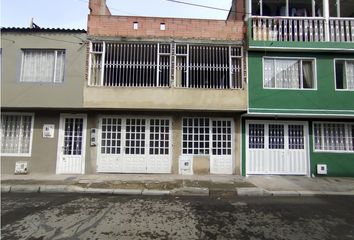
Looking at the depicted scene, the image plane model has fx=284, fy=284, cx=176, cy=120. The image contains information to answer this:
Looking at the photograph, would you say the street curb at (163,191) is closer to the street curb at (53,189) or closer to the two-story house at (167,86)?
the street curb at (53,189)

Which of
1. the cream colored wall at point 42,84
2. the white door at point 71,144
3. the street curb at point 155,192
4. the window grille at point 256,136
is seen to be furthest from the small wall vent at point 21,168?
the window grille at point 256,136

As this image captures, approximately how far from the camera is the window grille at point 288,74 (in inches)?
477

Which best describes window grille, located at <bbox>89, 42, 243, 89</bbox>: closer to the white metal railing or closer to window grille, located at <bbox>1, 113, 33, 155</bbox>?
window grille, located at <bbox>1, 113, 33, 155</bbox>

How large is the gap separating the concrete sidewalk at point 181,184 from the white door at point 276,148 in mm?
527

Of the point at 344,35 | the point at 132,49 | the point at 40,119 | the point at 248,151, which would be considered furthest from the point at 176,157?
the point at 344,35

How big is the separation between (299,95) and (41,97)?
10.6 meters

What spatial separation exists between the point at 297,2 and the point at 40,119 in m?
13.2

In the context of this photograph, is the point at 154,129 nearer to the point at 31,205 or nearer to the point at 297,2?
the point at 31,205

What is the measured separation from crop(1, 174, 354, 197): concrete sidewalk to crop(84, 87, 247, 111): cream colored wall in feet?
9.29

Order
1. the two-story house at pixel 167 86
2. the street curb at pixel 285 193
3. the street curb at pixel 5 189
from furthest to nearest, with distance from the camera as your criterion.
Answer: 1. the two-story house at pixel 167 86
2. the street curb at pixel 5 189
3. the street curb at pixel 285 193

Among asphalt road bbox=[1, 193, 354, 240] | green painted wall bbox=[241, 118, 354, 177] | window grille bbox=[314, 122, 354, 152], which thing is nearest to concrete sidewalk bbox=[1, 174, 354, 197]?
green painted wall bbox=[241, 118, 354, 177]

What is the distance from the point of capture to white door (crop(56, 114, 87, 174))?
1209cm

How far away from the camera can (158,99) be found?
11539 mm

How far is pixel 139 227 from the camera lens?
5.65m
